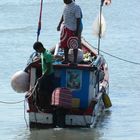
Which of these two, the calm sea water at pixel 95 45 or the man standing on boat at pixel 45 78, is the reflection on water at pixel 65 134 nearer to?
the calm sea water at pixel 95 45

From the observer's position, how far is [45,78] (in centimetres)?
1327

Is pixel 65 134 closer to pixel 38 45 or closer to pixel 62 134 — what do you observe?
pixel 62 134

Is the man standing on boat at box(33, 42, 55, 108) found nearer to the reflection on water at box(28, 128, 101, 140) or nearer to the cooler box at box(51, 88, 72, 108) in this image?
the cooler box at box(51, 88, 72, 108)

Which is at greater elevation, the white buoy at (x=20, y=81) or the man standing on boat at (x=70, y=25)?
the man standing on boat at (x=70, y=25)

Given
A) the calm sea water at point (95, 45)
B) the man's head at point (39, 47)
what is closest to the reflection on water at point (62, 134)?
the calm sea water at point (95, 45)

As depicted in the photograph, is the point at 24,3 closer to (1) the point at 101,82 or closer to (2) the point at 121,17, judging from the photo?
(2) the point at 121,17

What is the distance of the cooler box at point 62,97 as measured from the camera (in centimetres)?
1300

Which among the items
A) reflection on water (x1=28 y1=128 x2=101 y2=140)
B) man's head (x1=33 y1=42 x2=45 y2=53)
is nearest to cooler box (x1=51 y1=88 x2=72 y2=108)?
reflection on water (x1=28 y1=128 x2=101 y2=140)

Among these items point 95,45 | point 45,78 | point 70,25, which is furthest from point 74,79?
point 95,45

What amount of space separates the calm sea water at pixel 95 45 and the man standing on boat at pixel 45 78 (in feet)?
2.11

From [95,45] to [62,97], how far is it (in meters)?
12.9

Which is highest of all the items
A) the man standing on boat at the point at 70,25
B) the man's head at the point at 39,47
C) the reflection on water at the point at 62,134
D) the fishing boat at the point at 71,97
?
the man standing on boat at the point at 70,25

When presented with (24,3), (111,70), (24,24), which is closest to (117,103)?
(111,70)

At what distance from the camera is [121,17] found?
34844 millimetres
